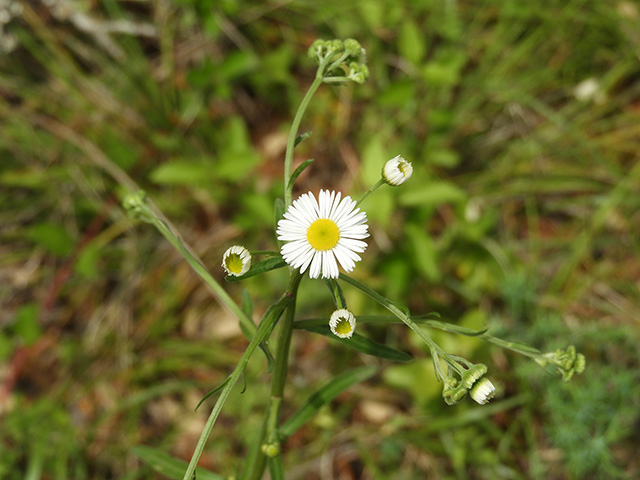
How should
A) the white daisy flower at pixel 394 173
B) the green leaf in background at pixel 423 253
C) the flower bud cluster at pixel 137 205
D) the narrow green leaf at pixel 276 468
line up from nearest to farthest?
the white daisy flower at pixel 394 173
the narrow green leaf at pixel 276 468
the flower bud cluster at pixel 137 205
the green leaf in background at pixel 423 253

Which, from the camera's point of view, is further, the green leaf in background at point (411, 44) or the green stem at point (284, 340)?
the green leaf in background at point (411, 44)

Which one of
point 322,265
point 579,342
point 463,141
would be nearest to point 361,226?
point 322,265

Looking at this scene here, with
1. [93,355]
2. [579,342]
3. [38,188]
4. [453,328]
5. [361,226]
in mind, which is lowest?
[453,328]

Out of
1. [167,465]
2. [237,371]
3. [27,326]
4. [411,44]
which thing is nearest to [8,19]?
[27,326]

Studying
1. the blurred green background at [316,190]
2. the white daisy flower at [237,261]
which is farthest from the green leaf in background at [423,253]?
the white daisy flower at [237,261]

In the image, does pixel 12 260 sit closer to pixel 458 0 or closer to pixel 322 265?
pixel 322 265

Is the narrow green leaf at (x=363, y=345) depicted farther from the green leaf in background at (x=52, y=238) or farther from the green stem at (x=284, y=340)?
the green leaf in background at (x=52, y=238)

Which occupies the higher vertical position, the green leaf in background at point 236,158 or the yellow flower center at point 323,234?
the green leaf in background at point 236,158
